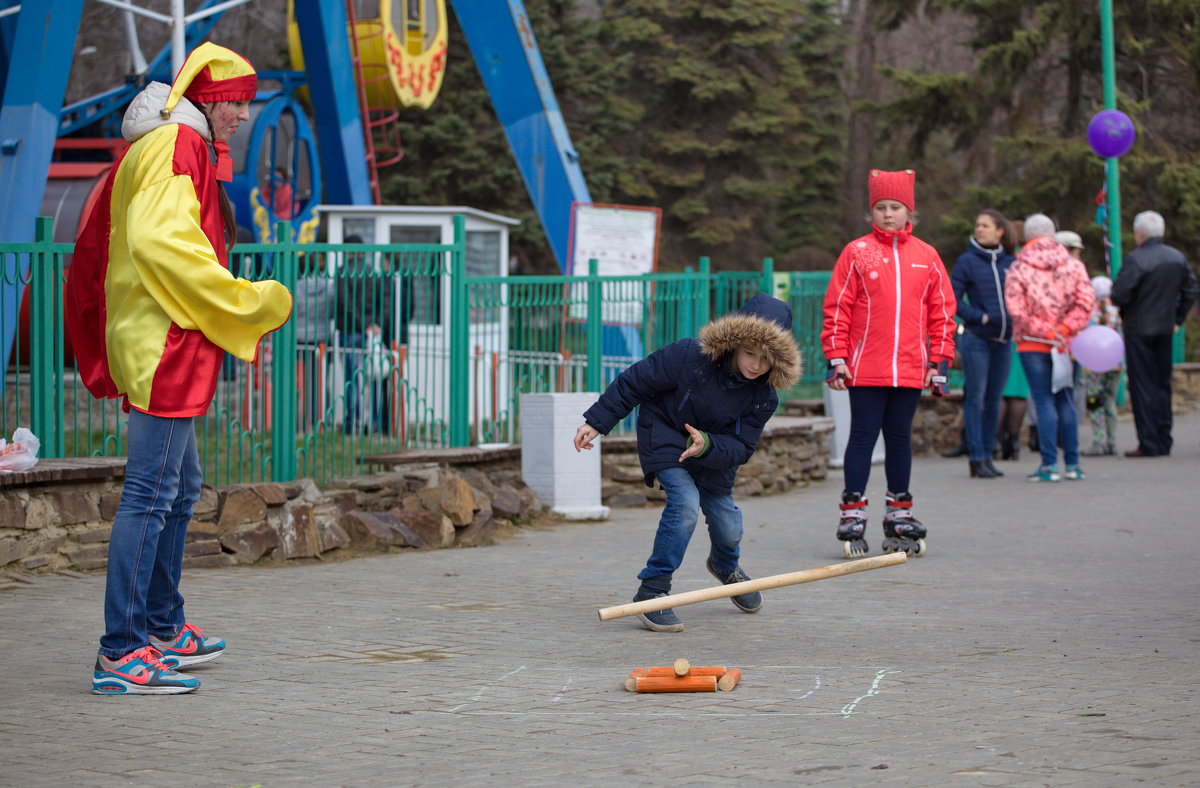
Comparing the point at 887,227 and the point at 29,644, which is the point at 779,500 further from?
the point at 29,644

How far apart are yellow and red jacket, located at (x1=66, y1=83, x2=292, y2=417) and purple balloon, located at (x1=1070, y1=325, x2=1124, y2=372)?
361 inches

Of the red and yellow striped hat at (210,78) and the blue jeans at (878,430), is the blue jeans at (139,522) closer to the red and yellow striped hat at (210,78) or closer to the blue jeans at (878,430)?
the red and yellow striped hat at (210,78)

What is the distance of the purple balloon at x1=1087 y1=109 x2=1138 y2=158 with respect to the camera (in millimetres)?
17422

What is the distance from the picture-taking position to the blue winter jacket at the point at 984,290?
40.1ft

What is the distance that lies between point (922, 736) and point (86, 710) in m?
2.48

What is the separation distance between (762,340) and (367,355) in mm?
3888

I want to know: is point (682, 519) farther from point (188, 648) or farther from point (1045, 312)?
point (1045, 312)

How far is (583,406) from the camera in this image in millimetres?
10039

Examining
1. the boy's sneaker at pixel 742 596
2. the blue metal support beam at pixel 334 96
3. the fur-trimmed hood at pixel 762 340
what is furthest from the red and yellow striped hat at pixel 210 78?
the blue metal support beam at pixel 334 96

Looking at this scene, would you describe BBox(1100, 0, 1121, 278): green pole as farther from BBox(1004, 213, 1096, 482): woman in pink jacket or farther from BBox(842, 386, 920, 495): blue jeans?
BBox(842, 386, 920, 495): blue jeans

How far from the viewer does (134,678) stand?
196 inches

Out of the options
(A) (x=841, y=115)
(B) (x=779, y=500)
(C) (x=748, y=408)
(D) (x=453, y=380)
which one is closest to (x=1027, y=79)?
(A) (x=841, y=115)

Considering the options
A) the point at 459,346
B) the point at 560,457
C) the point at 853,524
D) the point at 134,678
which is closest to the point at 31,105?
the point at 459,346

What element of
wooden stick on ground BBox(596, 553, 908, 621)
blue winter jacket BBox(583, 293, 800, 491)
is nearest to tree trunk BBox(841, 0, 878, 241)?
blue winter jacket BBox(583, 293, 800, 491)
